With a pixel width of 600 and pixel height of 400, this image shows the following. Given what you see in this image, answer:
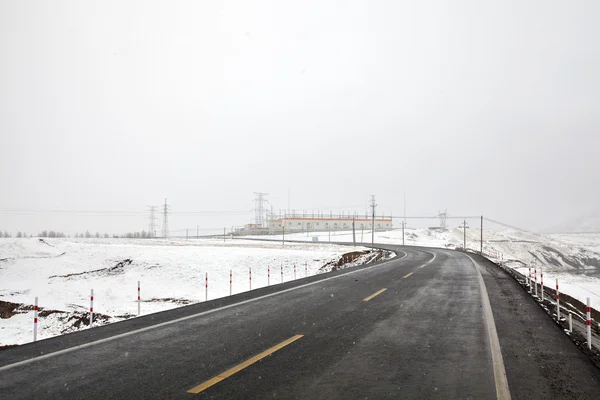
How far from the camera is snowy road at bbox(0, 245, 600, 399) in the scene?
5.20m

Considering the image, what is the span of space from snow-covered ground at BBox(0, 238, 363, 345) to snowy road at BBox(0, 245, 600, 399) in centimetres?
951

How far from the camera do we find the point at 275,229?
334ft

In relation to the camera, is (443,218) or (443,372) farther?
(443,218)

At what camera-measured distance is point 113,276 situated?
29.9 m

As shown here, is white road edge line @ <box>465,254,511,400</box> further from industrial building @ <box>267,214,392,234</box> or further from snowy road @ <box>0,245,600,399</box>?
industrial building @ <box>267,214,392,234</box>

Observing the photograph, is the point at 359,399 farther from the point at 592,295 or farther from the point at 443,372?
the point at 592,295

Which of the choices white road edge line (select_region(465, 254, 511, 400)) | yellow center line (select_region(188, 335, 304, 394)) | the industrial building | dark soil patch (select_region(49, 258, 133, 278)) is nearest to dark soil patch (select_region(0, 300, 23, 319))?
dark soil patch (select_region(49, 258, 133, 278))

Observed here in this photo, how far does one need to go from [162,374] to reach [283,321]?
3959 millimetres

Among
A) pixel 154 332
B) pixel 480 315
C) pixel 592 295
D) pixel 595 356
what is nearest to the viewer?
pixel 595 356

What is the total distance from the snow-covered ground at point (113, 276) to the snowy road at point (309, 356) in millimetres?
9509

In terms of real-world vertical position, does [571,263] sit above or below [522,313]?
below

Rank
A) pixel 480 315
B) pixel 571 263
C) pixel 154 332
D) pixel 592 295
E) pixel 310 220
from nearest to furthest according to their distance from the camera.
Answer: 1. pixel 154 332
2. pixel 480 315
3. pixel 592 295
4. pixel 571 263
5. pixel 310 220

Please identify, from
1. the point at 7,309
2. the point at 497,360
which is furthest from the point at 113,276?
the point at 497,360

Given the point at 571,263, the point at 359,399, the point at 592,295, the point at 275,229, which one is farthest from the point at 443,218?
the point at 359,399
